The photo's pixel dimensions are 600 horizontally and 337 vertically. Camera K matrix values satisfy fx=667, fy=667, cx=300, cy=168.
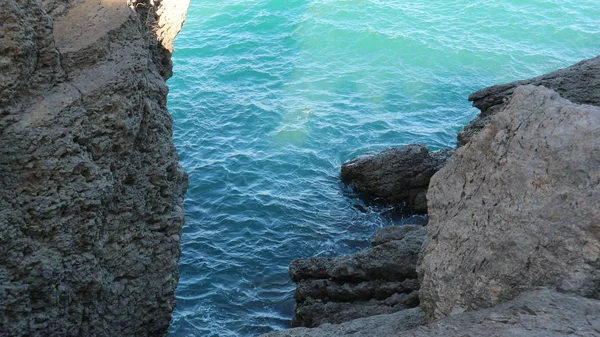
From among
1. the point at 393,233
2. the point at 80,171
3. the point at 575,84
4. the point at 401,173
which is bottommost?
the point at 401,173

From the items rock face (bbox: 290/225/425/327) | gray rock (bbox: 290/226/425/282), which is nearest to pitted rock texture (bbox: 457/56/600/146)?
gray rock (bbox: 290/226/425/282)

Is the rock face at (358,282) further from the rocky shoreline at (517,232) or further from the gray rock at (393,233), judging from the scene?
the rocky shoreline at (517,232)

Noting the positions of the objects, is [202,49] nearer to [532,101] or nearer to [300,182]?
[300,182]

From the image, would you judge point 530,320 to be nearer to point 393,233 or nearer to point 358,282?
point 358,282

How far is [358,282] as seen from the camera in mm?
10312

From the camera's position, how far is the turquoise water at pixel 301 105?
1446 centimetres

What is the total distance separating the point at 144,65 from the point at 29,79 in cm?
140

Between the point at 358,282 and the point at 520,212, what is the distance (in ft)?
18.1

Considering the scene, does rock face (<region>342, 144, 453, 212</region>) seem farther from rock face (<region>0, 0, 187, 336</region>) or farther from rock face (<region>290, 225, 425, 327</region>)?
rock face (<region>0, 0, 187, 336</region>)

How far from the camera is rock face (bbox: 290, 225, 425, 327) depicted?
956 cm

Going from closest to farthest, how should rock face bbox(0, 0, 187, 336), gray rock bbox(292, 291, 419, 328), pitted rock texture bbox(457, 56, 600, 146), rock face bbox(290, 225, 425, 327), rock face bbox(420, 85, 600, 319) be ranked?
rock face bbox(420, 85, 600, 319), rock face bbox(0, 0, 187, 336), gray rock bbox(292, 291, 419, 328), rock face bbox(290, 225, 425, 327), pitted rock texture bbox(457, 56, 600, 146)

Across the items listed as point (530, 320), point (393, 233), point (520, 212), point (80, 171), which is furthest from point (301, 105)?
point (530, 320)

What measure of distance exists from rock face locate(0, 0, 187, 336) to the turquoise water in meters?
3.96

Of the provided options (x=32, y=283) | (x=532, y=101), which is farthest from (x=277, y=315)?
(x=532, y=101)
